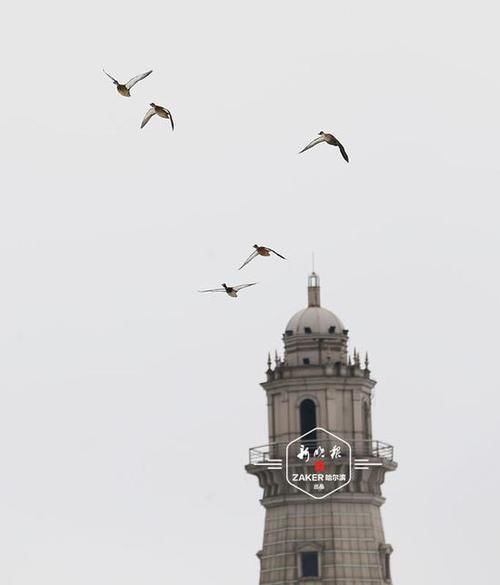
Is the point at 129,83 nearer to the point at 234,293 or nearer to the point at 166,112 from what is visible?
the point at 166,112

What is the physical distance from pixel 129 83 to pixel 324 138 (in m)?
7.36

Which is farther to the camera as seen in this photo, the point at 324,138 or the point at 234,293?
the point at 234,293

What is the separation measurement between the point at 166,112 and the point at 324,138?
19.1 ft

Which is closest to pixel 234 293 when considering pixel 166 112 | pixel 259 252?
pixel 259 252

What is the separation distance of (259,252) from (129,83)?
8910mm

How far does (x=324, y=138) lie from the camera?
100938 mm

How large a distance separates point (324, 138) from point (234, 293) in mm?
9187

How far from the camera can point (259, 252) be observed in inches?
4190

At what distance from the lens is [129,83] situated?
101875mm

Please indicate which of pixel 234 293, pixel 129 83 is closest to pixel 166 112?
pixel 129 83

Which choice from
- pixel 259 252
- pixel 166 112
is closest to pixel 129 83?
pixel 166 112

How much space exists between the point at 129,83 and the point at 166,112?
1.71 metres

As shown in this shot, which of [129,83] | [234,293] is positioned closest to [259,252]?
[234,293]

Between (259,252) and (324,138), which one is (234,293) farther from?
(324,138)
